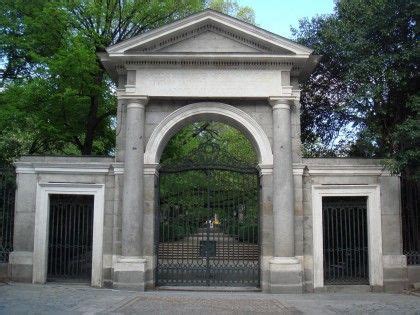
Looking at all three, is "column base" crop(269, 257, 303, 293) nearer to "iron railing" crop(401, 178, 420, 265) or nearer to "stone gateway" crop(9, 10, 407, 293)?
"stone gateway" crop(9, 10, 407, 293)

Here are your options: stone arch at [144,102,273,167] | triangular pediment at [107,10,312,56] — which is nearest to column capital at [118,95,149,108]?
stone arch at [144,102,273,167]

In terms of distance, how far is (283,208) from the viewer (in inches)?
482

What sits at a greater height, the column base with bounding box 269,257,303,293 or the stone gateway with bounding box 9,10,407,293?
the stone gateway with bounding box 9,10,407,293

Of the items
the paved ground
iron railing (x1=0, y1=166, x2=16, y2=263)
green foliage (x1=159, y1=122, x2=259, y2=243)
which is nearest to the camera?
the paved ground

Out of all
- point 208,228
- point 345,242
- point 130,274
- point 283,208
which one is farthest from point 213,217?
point 345,242

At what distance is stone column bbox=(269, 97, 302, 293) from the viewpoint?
12.0 meters

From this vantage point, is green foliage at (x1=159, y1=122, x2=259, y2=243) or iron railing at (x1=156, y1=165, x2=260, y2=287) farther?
green foliage at (x1=159, y1=122, x2=259, y2=243)

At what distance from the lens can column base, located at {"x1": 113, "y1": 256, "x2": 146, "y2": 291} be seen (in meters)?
11.9

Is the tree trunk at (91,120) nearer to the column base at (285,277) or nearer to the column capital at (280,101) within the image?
the column capital at (280,101)

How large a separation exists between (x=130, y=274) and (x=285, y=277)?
12.8ft

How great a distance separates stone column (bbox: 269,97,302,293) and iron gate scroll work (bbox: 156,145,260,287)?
1003 mm

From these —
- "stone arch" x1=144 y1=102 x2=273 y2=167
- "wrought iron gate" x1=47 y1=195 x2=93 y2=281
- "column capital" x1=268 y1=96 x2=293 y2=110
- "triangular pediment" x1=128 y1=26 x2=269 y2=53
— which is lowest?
"wrought iron gate" x1=47 y1=195 x2=93 y2=281

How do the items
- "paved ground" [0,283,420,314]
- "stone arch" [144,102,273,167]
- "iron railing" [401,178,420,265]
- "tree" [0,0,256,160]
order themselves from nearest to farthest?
"paved ground" [0,283,420,314] < "stone arch" [144,102,273,167] < "iron railing" [401,178,420,265] < "tree" [0,0,256,160]

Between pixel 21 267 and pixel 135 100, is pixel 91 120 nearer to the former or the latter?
pixel 135 100
